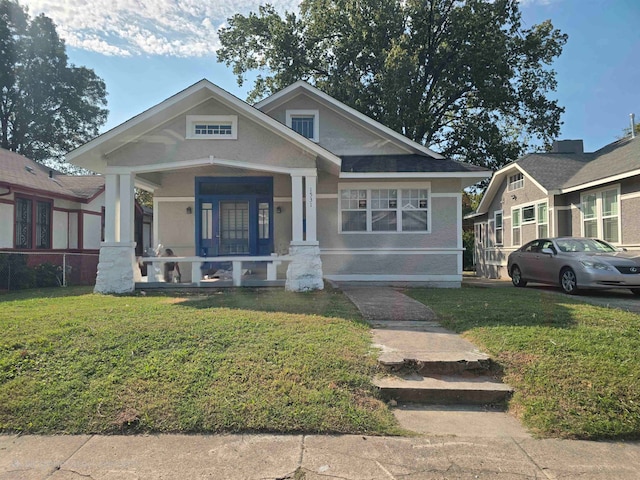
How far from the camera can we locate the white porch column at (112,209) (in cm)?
976

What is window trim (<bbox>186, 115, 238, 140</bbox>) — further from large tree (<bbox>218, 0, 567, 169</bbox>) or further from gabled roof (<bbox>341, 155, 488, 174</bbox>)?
large tree (<bbox>218, 0, 567, 169</bbox>)

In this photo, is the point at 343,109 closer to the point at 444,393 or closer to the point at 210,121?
the point at 210,121

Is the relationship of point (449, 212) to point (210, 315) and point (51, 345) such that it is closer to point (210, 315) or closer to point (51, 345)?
point (210, 315)

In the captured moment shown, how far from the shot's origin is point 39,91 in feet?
104

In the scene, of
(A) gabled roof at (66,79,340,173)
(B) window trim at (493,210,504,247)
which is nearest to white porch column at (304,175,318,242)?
(A) gabled roof at (66,79,340,173)

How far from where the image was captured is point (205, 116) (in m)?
9.91

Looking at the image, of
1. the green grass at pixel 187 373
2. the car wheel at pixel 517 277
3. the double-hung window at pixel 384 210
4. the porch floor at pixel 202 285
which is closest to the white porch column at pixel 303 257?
the porch floor at pixel 202 285

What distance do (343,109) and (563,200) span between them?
8870mm

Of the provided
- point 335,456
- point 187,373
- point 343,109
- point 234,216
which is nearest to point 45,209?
point 234,216

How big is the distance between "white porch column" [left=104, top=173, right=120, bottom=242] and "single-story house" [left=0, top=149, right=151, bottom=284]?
4.93m

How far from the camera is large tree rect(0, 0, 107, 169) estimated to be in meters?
30.6

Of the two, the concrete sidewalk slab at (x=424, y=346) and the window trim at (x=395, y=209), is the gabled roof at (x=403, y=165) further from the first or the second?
the concrete sidewalk slab at (x=424, y=346)

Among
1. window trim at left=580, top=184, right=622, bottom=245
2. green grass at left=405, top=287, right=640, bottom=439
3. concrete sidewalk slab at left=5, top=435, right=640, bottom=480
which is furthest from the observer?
window trim at left=580, top=184, right=622, bottom=245

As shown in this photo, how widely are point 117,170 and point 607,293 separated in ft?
42.0
